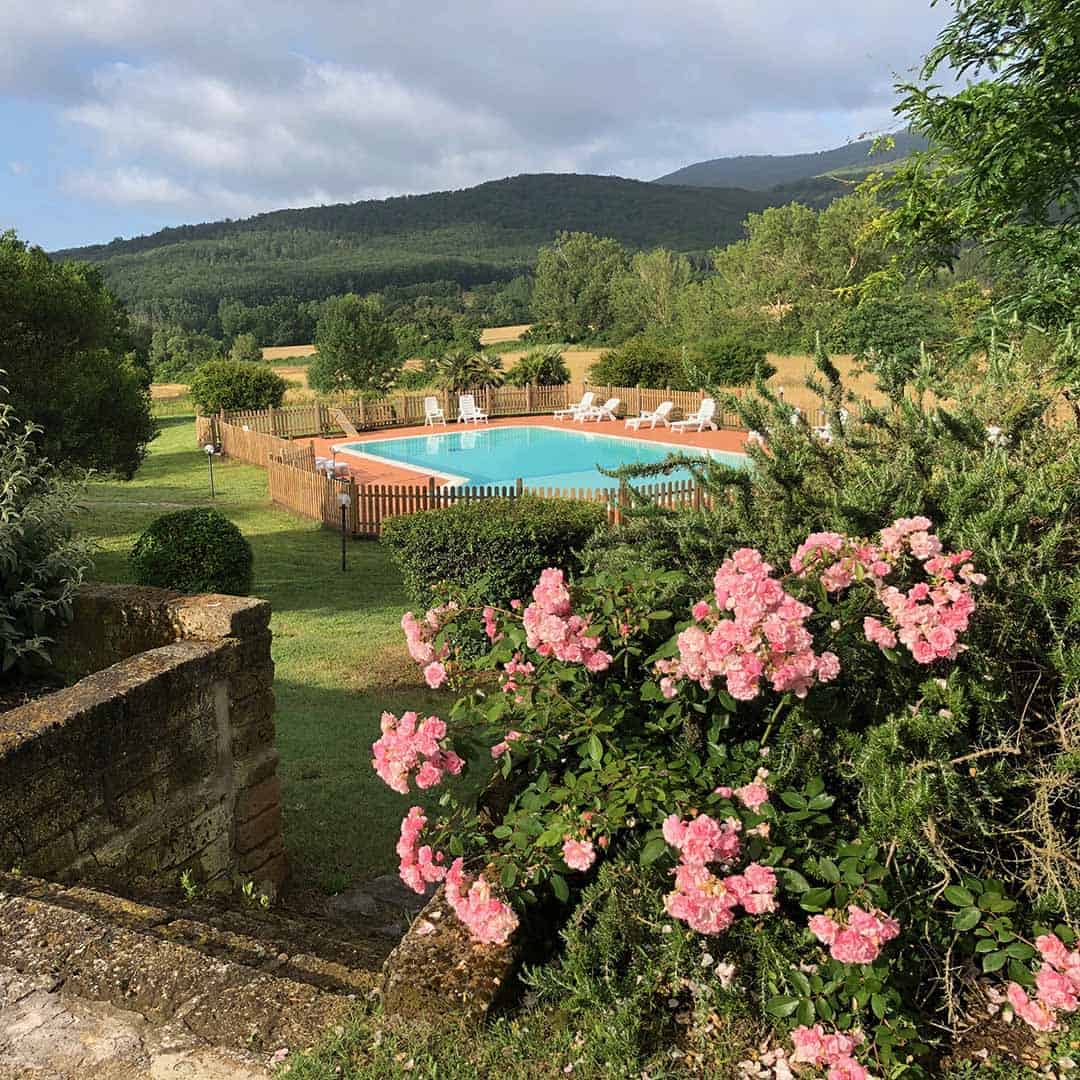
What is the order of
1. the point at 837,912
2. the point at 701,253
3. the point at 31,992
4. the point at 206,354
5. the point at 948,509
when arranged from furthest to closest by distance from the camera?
1. the point at 701,253
2. the point at 206,354
3. the point at 948,509
4. the point at 31,992
5. the point at 837,912

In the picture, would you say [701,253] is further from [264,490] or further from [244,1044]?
[244,1044]

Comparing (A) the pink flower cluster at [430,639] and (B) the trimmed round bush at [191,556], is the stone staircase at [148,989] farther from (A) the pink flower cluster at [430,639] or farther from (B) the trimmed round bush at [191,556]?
(B) the trimmed round bush at [191,556]

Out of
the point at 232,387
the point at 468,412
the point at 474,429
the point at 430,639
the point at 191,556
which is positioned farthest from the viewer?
the point at 468,412

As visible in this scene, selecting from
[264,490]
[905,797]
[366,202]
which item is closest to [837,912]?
[905,797]

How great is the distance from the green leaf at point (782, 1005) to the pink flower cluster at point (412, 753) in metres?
1.00

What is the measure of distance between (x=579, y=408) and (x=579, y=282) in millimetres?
43208

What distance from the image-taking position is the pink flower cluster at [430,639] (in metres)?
2.79

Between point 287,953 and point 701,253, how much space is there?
110735 millimetres

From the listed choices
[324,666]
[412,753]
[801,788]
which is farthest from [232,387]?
[801,788]

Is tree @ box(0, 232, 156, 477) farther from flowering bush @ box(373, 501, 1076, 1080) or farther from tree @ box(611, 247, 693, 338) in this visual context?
tree @ box(611, 247, 693, 338)

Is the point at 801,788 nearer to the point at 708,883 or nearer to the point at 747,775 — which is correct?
the point at 747,775

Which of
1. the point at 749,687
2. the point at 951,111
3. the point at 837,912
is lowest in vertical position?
the point at 837,912

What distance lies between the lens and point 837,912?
202 cm

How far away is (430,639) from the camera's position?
2.87 m
